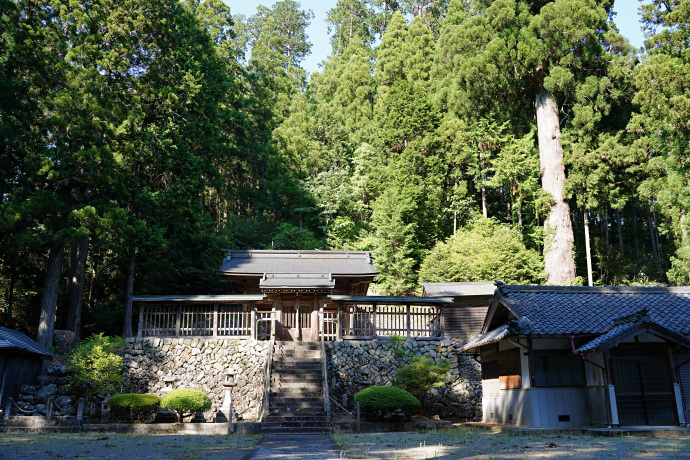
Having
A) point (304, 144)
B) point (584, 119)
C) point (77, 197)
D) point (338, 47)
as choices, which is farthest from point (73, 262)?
point (338, 47)

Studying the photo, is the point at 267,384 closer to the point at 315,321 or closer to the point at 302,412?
the point at 302,412

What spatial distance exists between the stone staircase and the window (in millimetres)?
5518

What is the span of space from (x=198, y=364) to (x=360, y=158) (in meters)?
20.3

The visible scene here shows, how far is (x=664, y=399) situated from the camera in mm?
12289

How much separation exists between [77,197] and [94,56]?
20.4 ft

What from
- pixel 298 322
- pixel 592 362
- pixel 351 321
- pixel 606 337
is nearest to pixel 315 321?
pixel 298 322

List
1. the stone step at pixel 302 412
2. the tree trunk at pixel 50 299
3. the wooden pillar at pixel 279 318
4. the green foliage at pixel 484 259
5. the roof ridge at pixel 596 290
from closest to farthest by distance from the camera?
the stone step at pixel 302 412 → the roof ridge at pixel 596 290 → the tree trunk at pixel 50 299 → the wooden pillar at pixel 279 318 → the green foliage at pixel 484 259

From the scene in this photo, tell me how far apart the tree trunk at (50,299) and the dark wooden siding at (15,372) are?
90.7 inches

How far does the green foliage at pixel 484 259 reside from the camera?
2573 cm

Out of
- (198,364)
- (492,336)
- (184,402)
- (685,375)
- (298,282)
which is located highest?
(298,282)

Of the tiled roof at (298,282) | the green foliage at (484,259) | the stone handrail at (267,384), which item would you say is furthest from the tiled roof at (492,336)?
the green foliage at (484,259)

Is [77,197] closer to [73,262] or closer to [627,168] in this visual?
[73,262]

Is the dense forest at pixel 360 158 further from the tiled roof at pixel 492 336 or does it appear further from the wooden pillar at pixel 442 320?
the tiled roof at pixel 492 336

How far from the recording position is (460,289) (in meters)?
20.8
